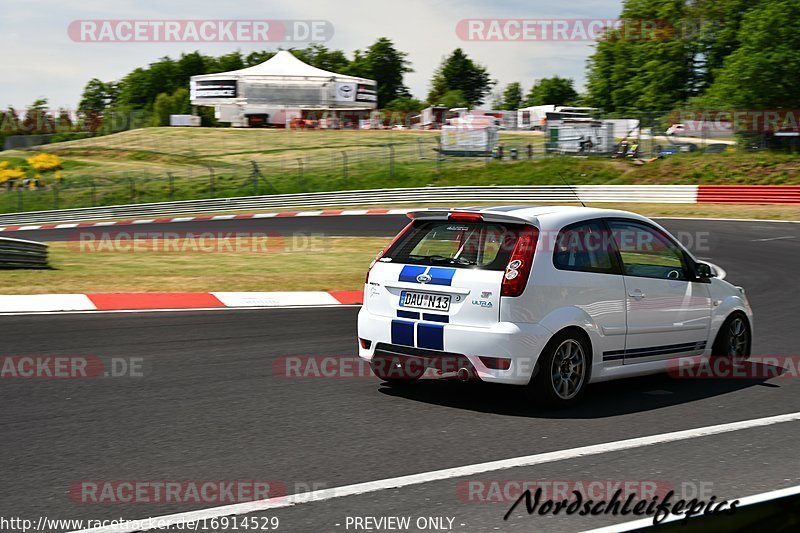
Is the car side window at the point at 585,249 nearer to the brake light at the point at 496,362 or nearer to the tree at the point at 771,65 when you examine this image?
the brake light at the point at 496,362

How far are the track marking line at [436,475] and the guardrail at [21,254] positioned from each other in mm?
11659

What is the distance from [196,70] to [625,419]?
536ft

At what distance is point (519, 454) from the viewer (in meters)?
5.95

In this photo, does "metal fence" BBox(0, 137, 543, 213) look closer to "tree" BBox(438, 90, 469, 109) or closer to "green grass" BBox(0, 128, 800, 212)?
"green grass" BBox(0, 128, 800, 212)

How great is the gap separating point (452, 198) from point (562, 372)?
3463cm

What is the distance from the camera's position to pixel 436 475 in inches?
214

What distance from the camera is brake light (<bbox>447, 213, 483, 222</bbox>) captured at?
735 cm

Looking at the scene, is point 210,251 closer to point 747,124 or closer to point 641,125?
point 641,125

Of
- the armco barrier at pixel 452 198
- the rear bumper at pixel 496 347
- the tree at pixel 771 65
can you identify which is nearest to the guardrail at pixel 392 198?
the armco barrier at pixel 452 198

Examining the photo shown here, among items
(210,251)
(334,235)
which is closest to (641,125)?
(334,235)

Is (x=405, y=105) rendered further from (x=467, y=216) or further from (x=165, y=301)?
(x=467, y=216)

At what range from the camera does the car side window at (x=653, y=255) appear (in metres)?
7.91

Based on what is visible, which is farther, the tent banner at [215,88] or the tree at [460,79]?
the tree at [460,79]

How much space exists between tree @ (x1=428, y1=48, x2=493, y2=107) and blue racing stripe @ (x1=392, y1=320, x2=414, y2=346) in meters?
142
